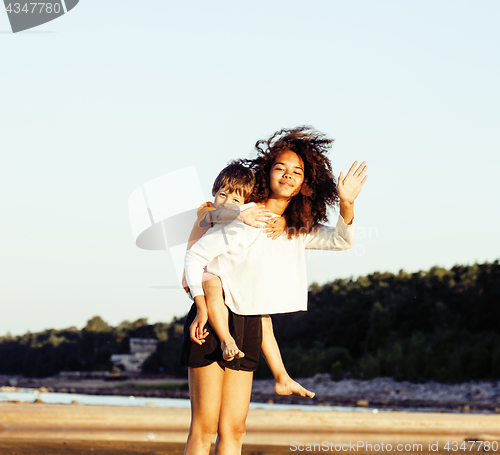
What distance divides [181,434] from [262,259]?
5183 millimetres

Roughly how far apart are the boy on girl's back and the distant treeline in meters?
27.5

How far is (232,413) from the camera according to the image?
2.33 metres

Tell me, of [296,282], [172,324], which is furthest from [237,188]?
[172,324]

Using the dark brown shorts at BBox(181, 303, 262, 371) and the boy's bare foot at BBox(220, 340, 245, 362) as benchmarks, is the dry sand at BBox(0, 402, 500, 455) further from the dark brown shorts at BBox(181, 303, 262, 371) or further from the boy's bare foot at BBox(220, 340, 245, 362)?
the boy's bare foot at BBox(220, 340, 245, 362)

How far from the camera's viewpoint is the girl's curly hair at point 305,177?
2.59 m

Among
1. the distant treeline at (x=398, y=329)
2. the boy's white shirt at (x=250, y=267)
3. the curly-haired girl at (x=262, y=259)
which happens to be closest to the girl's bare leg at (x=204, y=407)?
the curly-haired girl at (x=262, y=259)

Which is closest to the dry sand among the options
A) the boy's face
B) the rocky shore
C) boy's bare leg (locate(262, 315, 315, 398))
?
boy's bare leg (locate(262, 315, 315, 398))

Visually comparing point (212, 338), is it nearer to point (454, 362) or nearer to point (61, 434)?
point (61, 434)

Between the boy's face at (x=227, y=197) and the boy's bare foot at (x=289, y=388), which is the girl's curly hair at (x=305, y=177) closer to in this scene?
the boy's face at (x=227, y=197)

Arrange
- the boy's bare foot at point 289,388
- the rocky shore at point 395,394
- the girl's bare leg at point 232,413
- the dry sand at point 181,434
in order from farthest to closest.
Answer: the rocky shore at point 395,394 → the dry sand at point 181,434 → the boy's bare foot at point 289,388 → the girl's bare leg at point 232,413

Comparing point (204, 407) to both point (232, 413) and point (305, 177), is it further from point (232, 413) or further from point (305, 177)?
point (305, 177)

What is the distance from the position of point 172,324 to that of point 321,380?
64.9ft

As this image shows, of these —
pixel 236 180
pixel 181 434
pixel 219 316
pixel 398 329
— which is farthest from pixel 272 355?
pixel 398 329

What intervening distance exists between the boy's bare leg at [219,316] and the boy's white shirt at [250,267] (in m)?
0.04
